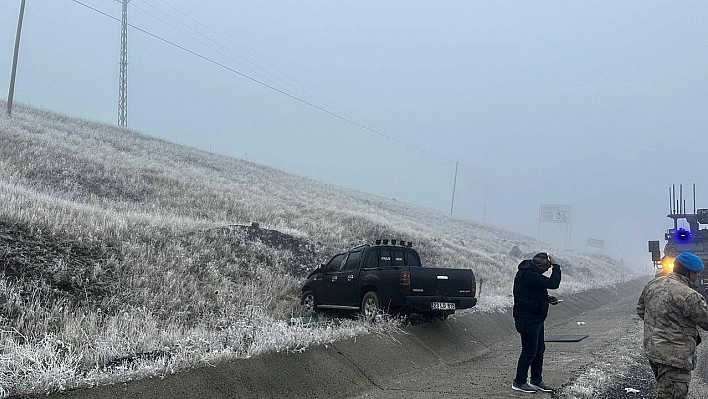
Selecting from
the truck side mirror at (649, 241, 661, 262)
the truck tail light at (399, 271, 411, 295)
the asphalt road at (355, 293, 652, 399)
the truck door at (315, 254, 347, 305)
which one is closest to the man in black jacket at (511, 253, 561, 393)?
the asphalt road at (355, 293, 652, 399)

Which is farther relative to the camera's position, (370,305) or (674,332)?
(370,305)

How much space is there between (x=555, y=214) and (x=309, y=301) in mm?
85801

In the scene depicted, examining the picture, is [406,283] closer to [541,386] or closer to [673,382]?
[541,386]

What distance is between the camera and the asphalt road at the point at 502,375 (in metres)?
7.71

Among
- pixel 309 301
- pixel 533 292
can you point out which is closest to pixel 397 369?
pixel 533 292

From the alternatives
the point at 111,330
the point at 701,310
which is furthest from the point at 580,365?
the point at 111,330

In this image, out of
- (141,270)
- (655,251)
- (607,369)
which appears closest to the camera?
(607,369)

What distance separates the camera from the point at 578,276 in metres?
38.5

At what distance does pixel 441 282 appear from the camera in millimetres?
12000

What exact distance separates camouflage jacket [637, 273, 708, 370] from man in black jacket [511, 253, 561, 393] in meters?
1.96

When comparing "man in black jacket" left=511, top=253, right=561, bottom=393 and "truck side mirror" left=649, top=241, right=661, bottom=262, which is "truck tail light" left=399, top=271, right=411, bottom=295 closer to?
"man in black jacket" left=511, top=253, right=561, bottom=393

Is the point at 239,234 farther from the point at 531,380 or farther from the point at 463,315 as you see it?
the point at 531,380

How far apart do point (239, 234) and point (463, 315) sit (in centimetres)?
692

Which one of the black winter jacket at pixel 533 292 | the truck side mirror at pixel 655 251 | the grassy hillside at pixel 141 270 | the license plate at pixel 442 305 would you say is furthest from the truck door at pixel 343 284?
the truck side mirror at pixel 655 251
